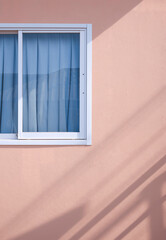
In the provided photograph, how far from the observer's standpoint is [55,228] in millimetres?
3291

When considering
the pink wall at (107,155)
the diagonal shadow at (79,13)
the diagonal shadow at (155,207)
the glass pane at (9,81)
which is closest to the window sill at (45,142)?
the pink wall at (107,155)

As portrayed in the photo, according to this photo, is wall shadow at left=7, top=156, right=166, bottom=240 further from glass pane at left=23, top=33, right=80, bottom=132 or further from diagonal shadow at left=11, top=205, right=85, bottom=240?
glass pane at left=23, top=33, right=80, bottom=132

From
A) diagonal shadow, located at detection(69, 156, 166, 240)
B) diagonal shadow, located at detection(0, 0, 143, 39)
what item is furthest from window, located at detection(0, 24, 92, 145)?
diagonal shadow, located at detection(69, 156, 166, 240)

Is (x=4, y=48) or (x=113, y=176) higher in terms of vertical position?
(x=4, y=48)

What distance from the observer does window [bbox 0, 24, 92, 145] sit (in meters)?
3.37

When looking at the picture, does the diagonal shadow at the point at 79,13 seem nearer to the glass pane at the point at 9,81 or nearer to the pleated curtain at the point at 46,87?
the pleated curtain at the point at 46,87

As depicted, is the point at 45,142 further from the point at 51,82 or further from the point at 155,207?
the point at 155,207

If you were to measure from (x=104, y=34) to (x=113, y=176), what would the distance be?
1615 millimetres

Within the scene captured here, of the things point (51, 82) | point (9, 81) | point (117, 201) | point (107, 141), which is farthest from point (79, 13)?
point (117, 201)

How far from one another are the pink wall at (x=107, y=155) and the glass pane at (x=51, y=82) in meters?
0.23

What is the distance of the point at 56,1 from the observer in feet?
10.9

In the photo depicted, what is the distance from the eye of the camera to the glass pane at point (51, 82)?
11.2 ft

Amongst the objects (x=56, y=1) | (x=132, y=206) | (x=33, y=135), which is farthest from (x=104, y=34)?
(x=132, y=206)

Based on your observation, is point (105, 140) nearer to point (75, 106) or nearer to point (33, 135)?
point (75, 106)
